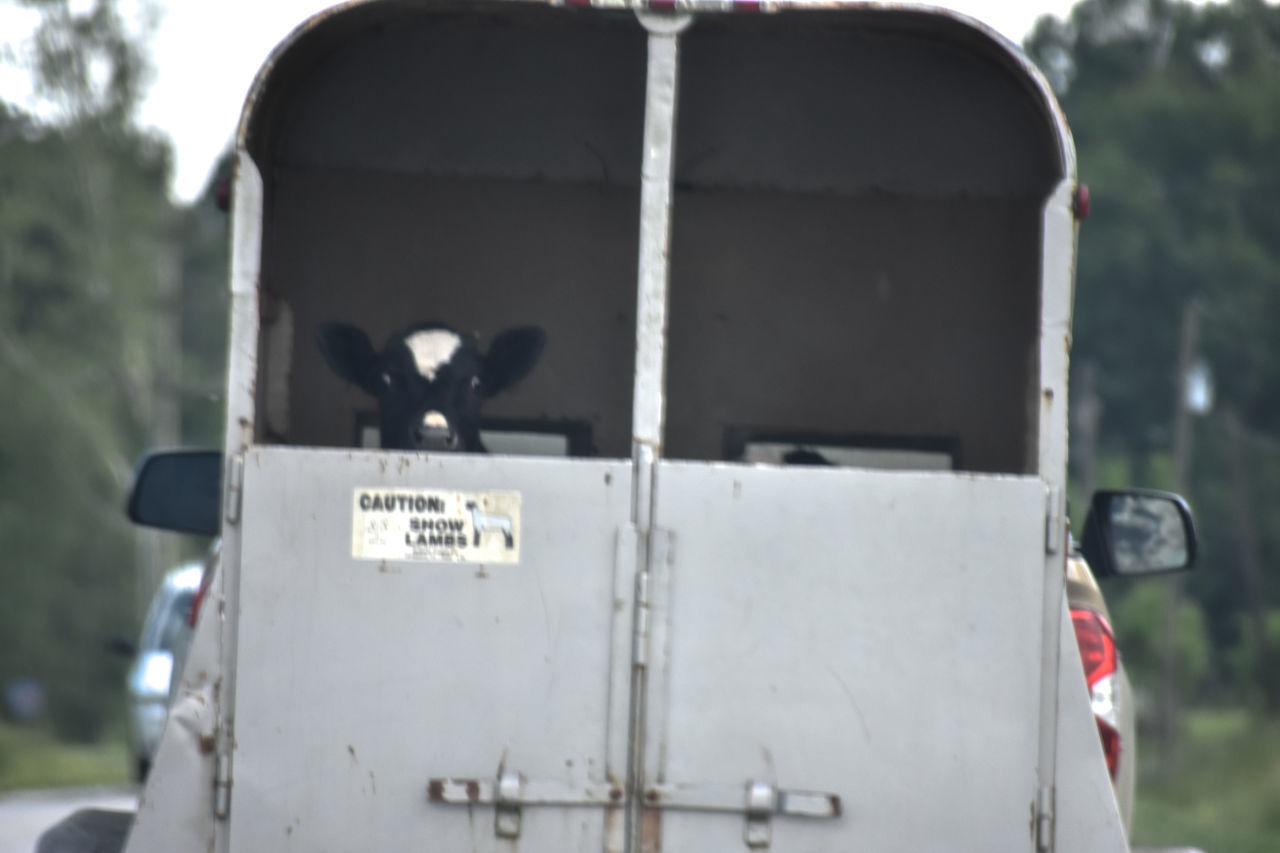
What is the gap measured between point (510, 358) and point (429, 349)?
0.84 ft

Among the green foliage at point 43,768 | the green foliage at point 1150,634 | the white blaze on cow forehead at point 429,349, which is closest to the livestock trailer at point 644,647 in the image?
the white blaze on cow forehead at point 429,349

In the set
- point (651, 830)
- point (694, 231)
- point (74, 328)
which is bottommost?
point (651, 830)

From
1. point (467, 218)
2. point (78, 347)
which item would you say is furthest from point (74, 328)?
point (467, 218)

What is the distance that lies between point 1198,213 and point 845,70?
52831 mm

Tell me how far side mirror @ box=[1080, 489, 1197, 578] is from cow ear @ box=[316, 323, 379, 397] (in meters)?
2.06

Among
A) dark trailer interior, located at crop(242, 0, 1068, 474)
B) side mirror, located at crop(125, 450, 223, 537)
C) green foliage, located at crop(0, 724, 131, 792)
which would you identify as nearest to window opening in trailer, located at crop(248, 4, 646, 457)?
dark trailer interior, located at crop(242, 0, 1068, 474)

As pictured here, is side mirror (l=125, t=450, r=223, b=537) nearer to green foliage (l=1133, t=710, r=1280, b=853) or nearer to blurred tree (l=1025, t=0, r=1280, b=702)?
green foliage (l=1133, t=710, r=1280, b=853)

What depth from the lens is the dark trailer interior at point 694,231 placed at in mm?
5195

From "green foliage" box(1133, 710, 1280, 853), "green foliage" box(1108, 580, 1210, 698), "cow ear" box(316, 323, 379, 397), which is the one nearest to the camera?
"cow ear" box(316, 323, 379, 397)

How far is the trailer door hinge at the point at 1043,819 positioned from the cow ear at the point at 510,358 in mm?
2665

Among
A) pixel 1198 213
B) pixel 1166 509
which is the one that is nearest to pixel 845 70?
pixel 1166 509

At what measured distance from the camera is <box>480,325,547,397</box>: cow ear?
236 inches

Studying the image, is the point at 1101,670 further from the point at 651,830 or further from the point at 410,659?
the point at 410,659

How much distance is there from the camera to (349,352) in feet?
18.5
